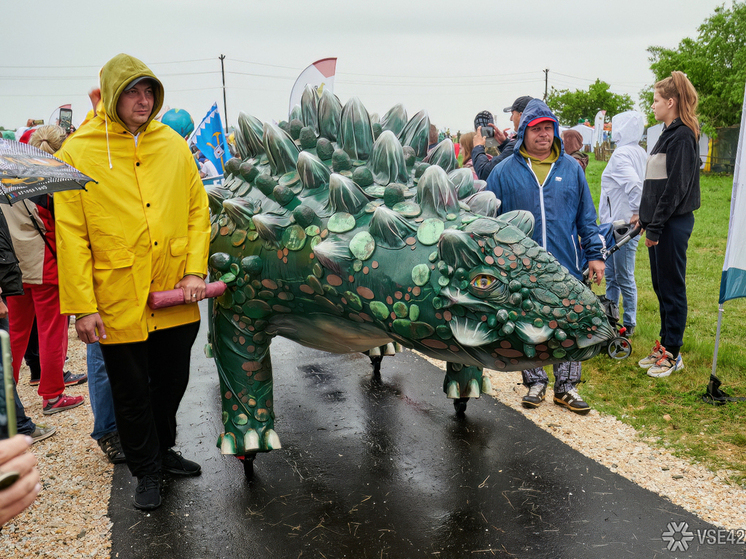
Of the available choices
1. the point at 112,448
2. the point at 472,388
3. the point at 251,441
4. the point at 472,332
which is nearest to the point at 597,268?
the point at 472,388

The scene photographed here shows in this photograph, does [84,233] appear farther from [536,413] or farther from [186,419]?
[536,413]

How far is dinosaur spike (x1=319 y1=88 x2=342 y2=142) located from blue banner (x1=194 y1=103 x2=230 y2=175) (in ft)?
18.6

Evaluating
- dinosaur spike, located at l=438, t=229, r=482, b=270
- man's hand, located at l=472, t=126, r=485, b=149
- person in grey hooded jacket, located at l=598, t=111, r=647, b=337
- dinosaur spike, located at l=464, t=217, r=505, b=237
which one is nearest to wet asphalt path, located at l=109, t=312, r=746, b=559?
dinosaur spike, located at l=438, t=229, r=482, b=270

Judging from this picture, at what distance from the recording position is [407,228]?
2436 mm

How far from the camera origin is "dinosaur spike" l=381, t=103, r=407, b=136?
10.8 ft

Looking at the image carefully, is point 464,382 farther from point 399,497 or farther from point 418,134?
point 418,134

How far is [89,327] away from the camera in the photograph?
269 cm

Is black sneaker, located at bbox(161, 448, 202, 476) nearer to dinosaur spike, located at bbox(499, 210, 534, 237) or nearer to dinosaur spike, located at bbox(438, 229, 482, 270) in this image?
dinosaur spike, located at bbox(438, 229, 482, 270)

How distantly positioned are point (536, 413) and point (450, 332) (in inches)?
89.6

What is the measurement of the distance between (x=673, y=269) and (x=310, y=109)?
3.20m

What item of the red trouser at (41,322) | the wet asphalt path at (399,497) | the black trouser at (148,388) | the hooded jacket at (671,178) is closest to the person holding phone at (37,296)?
the red trouser at (41,322)

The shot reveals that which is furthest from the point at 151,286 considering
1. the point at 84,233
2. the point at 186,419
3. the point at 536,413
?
the point at 536,413

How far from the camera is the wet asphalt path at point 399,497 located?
275cm

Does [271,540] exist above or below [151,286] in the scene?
below
